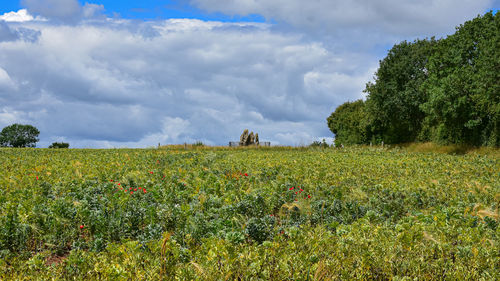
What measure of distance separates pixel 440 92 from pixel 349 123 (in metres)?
20.8

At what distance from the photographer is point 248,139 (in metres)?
45.8

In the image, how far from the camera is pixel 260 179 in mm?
11773

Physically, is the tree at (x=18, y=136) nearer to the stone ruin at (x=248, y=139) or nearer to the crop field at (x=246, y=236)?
the stone ruin at (x=248, y=139)

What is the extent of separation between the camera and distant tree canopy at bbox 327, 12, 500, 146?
3112 cm

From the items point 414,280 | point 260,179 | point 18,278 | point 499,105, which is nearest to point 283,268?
point 414,280

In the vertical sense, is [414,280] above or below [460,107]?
below

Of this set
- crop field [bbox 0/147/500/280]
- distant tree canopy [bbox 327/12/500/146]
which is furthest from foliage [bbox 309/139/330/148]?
crop field [bbox 0/147/500/280]

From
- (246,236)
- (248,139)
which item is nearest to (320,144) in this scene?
(248,139)

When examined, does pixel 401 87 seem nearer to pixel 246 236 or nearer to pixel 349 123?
pixel 349 123

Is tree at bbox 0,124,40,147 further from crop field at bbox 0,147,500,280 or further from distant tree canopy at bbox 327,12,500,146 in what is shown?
crop field at bbox 0,147,500,280

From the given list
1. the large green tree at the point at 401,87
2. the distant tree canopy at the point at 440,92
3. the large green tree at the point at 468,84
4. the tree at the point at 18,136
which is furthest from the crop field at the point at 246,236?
the tree at the point at 18,136

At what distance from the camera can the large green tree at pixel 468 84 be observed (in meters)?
29.6

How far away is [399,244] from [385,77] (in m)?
43.0

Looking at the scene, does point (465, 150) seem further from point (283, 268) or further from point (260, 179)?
point (283, 268)
